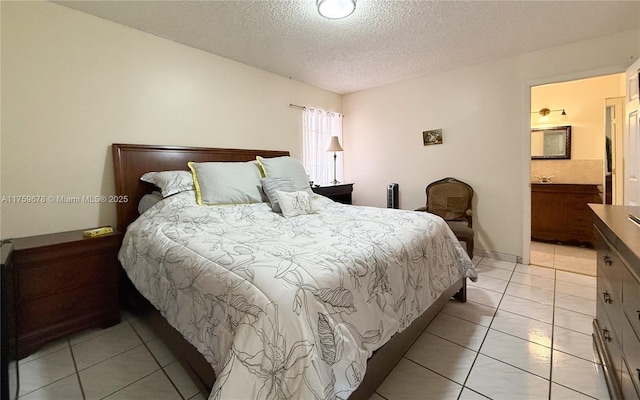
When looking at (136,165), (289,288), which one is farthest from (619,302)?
(136,165)

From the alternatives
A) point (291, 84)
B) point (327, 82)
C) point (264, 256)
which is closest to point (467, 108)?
point (327, 82)

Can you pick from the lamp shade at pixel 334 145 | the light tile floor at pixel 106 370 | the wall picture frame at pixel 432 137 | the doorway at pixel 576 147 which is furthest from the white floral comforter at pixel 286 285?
the doorway at pixel 576 147

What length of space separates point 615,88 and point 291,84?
173 inches

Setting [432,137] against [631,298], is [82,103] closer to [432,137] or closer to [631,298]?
[631,298]

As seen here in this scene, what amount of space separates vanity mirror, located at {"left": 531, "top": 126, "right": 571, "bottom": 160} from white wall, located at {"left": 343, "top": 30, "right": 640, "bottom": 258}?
5.63 ft

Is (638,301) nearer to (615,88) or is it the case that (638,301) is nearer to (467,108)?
(467,108)

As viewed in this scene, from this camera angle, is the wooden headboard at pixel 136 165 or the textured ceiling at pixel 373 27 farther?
the wooden headboard at pixel 136 165

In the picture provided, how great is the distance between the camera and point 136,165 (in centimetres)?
245

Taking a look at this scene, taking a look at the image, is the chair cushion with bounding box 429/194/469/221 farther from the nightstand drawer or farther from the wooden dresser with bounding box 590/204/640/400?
the nightstand drawer

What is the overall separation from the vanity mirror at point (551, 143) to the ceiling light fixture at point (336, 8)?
12.9ft

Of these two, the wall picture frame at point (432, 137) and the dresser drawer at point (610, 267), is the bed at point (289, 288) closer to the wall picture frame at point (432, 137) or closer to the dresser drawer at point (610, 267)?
the dresser drawer at point (610, 267)

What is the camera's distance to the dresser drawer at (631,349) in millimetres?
969

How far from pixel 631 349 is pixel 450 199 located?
2658 millimetres

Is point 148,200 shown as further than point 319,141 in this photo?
No
